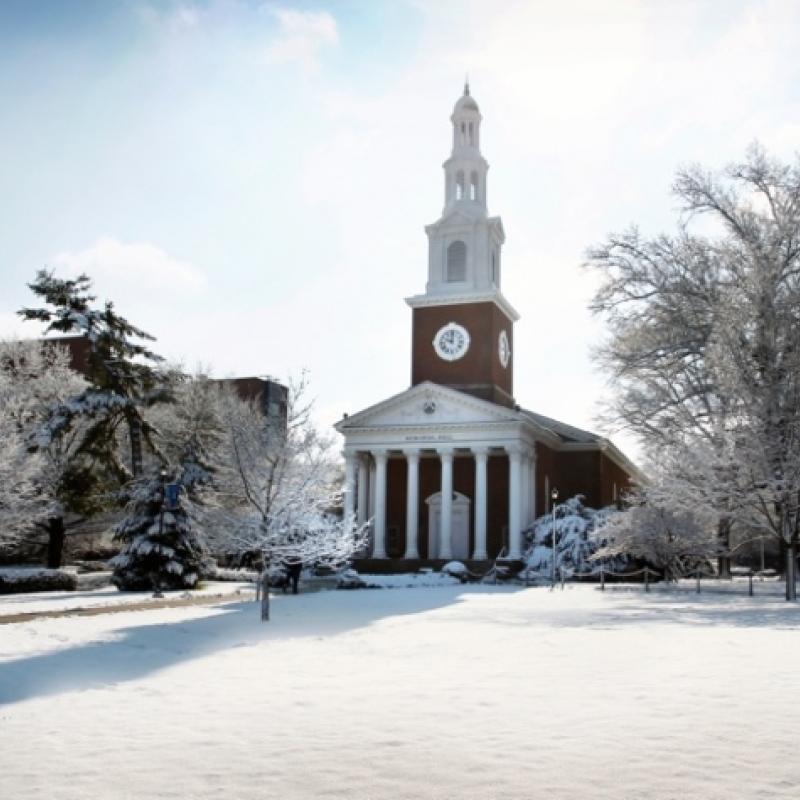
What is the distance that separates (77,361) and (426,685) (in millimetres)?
59374

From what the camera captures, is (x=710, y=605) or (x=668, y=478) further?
(x=668, y=478)

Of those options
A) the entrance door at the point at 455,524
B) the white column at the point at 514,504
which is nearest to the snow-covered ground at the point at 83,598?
the white column at the point at 514,504

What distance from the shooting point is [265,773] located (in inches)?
278

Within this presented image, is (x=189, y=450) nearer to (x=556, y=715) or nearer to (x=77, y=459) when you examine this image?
(x=77, y=459)

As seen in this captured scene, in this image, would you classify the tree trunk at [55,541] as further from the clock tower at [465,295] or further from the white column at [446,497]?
the clock tower at [465,295]

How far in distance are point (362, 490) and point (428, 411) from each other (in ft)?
18.8

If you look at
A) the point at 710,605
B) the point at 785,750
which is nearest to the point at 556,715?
the point at 785,750

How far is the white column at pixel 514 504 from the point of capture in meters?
46.2

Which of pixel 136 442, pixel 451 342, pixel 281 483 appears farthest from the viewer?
pixel 451 342

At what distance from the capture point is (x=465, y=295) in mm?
51562

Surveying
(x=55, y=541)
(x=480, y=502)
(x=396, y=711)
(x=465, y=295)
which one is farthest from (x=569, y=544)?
(x=396, y=711)

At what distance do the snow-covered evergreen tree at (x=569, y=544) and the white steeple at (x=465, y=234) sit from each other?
Answer: 12867mm

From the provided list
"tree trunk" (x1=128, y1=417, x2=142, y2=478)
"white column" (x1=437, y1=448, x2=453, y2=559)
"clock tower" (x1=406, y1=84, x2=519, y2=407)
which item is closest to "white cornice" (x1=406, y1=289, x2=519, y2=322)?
"clock tower" (x1=406, y1=84, x2=519, y2=407)

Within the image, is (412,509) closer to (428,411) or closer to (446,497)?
(446,497)
